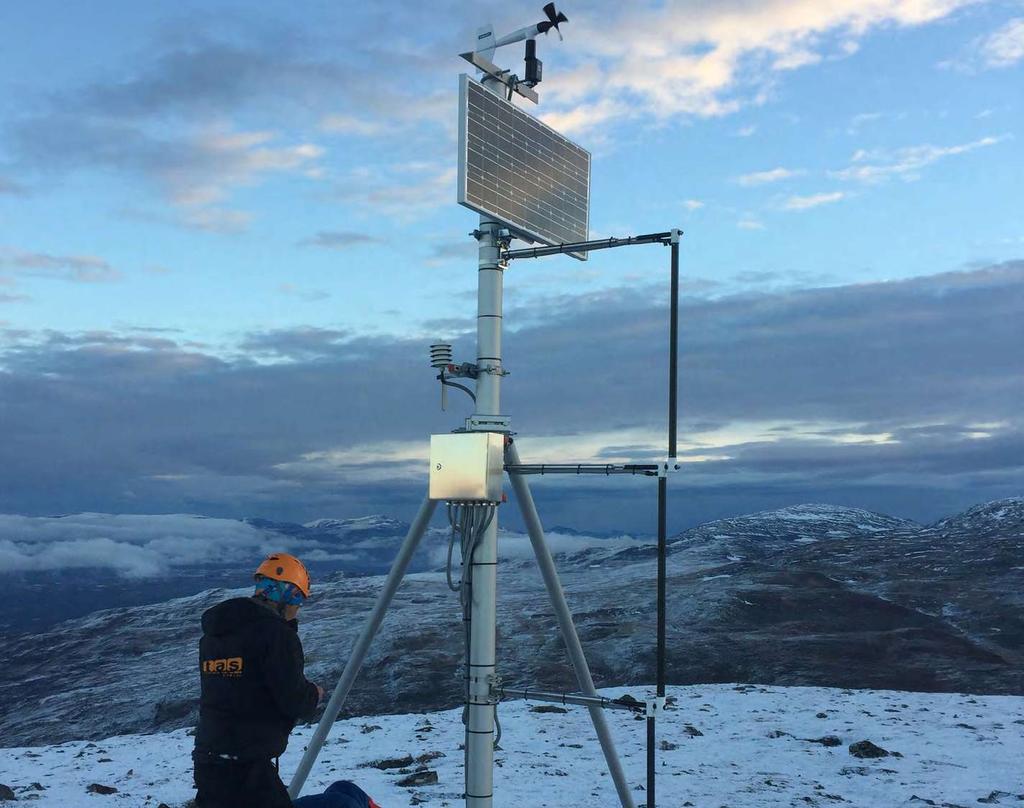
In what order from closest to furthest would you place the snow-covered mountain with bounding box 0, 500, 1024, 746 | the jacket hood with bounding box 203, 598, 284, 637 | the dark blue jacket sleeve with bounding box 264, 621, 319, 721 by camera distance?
the dark blue jacket sleeve with bounding box 264, 621, 319, 721 → the jacket hood with bounding box 203, 598, 284, 637 → the snow-covered mountain with bounding box 0, 500, 1024, 746

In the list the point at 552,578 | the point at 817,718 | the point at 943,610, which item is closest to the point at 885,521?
the point at 943,610

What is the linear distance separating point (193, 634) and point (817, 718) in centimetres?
4725

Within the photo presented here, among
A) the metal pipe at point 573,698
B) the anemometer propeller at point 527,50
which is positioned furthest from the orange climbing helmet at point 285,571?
the anemometer propeller at point 527,50

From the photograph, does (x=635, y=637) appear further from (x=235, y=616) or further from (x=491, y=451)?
(x=235, y=616)

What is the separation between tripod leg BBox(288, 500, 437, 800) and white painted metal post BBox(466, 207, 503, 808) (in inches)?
A: 32.6

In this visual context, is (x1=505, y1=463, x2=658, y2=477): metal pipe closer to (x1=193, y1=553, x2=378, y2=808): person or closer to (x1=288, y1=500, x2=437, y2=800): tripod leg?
(x1=288, y1=500, x2=437, y2=800): tripod leg

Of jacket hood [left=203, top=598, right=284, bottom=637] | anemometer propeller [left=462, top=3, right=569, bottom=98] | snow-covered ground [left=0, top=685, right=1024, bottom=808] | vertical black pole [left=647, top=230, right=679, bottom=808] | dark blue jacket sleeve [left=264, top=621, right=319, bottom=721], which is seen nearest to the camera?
dark blue jacket sleeve [left=264, top=621, right=319, bottom=721]

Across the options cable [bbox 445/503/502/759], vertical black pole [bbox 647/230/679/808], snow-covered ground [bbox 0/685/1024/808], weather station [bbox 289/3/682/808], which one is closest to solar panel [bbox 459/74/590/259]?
weather station [bbox 289/3/682/808]

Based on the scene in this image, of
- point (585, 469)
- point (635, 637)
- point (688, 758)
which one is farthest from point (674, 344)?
point (635, 637)

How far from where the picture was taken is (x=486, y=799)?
32.6 ft

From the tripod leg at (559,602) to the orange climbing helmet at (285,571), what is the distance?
11.7ft

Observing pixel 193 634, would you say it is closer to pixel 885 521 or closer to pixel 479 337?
pixel 479 337

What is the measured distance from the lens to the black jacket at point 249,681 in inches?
247

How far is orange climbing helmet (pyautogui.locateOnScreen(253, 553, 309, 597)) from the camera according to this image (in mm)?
6680
